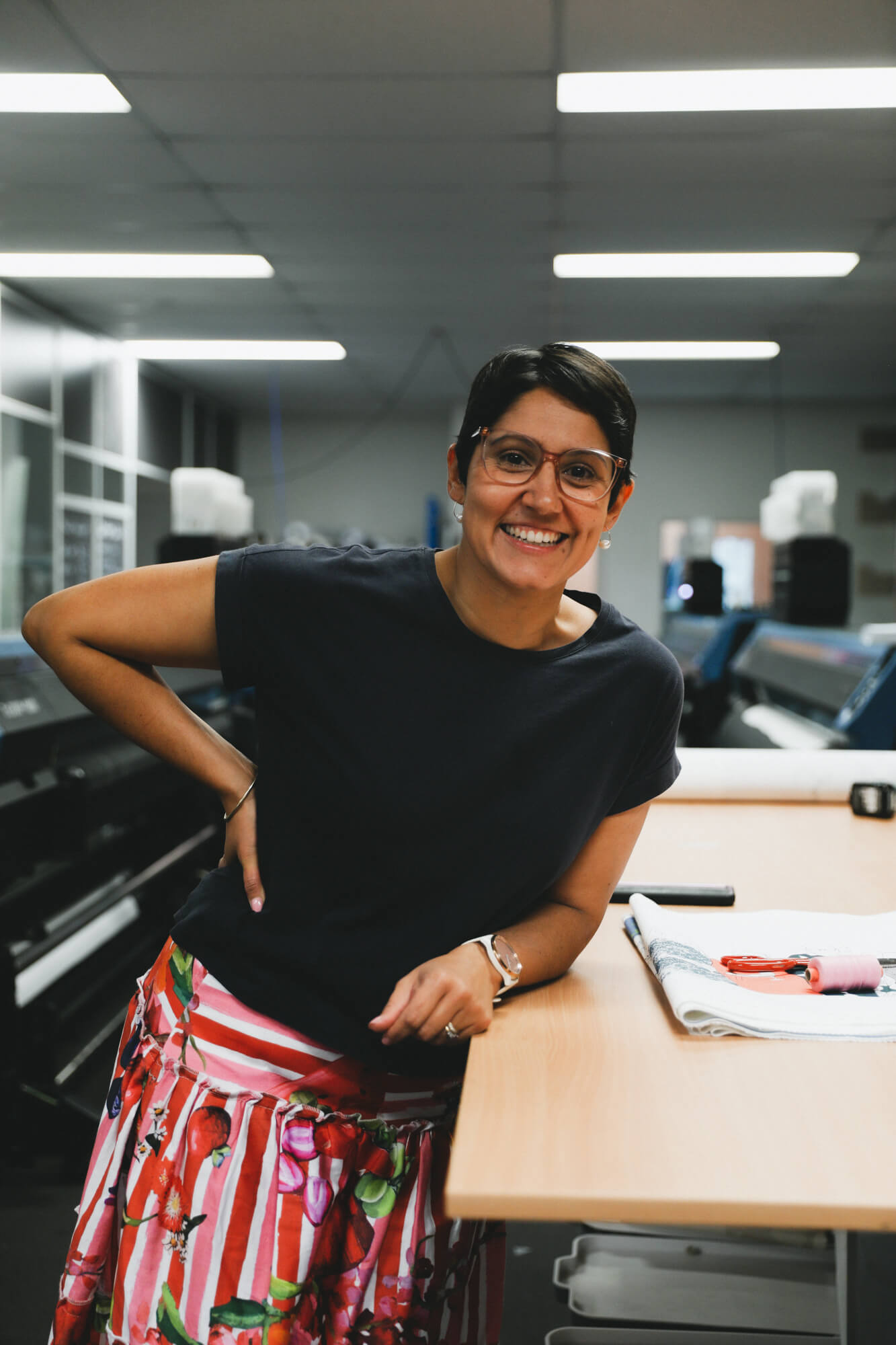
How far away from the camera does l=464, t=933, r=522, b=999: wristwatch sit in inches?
39.1

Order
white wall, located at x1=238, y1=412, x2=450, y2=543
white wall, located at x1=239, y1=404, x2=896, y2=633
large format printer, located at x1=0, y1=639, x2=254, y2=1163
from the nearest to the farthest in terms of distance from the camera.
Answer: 1. large format printer, located at x1=0, y1=639, x2=254, y2=1163
2. white wall, located at x1=239, y1=404, x2=896, y2=633
3. white wall, located at x1=238, y1=412, x2=450, y2=543

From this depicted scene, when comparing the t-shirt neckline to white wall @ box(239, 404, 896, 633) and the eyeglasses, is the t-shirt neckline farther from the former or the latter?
white wall @ box(239, 404, 896, 633)

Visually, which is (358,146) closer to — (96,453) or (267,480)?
(96,453)

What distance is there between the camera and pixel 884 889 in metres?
1.40

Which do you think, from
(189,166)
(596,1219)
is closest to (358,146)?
(189,166)

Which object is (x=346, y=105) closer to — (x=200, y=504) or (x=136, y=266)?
(x=200, y=504)

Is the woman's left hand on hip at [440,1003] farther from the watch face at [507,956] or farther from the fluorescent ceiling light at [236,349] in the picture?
the fluorescent ceiling light at [236,349]

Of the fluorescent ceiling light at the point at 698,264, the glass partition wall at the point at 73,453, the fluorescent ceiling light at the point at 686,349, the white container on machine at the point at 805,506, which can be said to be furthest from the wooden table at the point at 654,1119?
the fluorescent ceiling light at the point at 686,349

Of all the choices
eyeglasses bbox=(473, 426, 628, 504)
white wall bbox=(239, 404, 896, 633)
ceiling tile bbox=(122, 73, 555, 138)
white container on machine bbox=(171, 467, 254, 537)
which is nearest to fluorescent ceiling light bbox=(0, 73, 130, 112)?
ceiling tile bbox=(122, 73, 555, 138)

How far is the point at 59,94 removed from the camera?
3740mm

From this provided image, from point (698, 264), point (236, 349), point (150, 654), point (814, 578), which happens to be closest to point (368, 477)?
point (236, 349)

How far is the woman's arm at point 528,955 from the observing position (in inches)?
36.7

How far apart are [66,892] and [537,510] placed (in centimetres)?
222

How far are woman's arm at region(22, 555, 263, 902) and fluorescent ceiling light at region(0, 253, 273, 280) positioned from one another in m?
4.70
